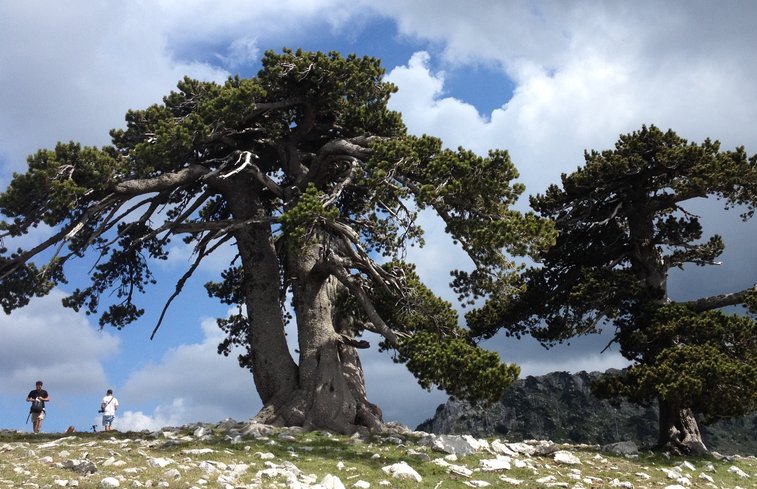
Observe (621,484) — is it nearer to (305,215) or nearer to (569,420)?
(305,215)

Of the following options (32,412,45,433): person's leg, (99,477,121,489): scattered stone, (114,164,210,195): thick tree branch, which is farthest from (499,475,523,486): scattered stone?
(32,412,45,433): person's leg

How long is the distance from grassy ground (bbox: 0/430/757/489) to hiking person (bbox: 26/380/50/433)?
3803 mm

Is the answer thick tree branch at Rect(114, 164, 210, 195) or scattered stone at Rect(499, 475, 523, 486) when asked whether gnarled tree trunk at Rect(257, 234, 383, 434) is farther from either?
scattered stone at Rect(499, 475, 523, 486)

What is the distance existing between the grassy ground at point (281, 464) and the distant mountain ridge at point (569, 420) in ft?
90.2

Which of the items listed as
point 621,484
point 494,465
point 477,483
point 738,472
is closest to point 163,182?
point 494,465

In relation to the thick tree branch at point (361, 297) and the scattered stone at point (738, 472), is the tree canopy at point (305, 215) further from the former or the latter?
the scattered stone at point (738, 472)

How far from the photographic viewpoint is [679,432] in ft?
84.0

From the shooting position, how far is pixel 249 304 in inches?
969

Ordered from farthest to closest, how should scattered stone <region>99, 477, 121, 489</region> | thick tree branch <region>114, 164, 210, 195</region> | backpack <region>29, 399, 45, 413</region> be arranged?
1. backpack <region>29, 399, 45, 413</region>
2. thick tree branch <region>114, 164, 210, 195</region>
3. scattered stone <region>99, 477, 121, 489</region>

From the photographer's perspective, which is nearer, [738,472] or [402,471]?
[402,471]

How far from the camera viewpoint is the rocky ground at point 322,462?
564 inches

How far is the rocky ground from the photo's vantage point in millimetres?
14336

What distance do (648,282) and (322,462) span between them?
1688 cm

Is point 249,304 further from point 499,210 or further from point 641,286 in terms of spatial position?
point 641,286
